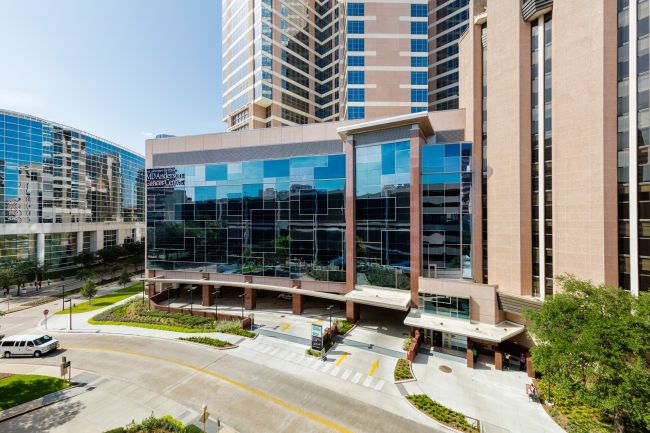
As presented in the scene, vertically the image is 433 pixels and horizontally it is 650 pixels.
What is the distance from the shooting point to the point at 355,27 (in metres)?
45.1

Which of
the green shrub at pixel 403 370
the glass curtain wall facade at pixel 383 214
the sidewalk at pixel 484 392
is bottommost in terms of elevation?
the sidewalk at pixel 484 392

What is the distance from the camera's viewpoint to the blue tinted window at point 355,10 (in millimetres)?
44875

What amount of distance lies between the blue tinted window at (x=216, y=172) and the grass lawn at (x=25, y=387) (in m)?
24.5

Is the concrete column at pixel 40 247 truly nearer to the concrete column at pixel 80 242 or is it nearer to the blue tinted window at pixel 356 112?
the concrete column at pixel 80 242

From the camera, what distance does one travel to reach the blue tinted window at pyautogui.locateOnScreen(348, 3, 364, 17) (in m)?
44.9

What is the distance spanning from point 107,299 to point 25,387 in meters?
27.1

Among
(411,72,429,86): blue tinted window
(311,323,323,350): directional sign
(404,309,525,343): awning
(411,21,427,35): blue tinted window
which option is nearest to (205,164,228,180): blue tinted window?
(311,323,323,350): directional sign

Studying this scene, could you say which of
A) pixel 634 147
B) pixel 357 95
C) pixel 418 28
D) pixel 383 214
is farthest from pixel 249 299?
pixel 418 28

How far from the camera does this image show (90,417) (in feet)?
52.3

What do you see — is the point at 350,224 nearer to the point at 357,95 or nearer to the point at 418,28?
the point at 357,95

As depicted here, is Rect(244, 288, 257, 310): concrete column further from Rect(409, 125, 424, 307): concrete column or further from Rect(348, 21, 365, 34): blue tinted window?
Rect(348, 21, 365, 34): blue tinted window

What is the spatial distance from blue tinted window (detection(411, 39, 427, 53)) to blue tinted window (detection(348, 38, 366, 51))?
25.8ft

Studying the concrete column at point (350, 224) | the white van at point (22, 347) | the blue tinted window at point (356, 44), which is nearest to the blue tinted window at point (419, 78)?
the blue tinted window at point (356, 44)

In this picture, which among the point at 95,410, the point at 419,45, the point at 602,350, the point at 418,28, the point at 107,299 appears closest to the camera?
the point at 602,350
